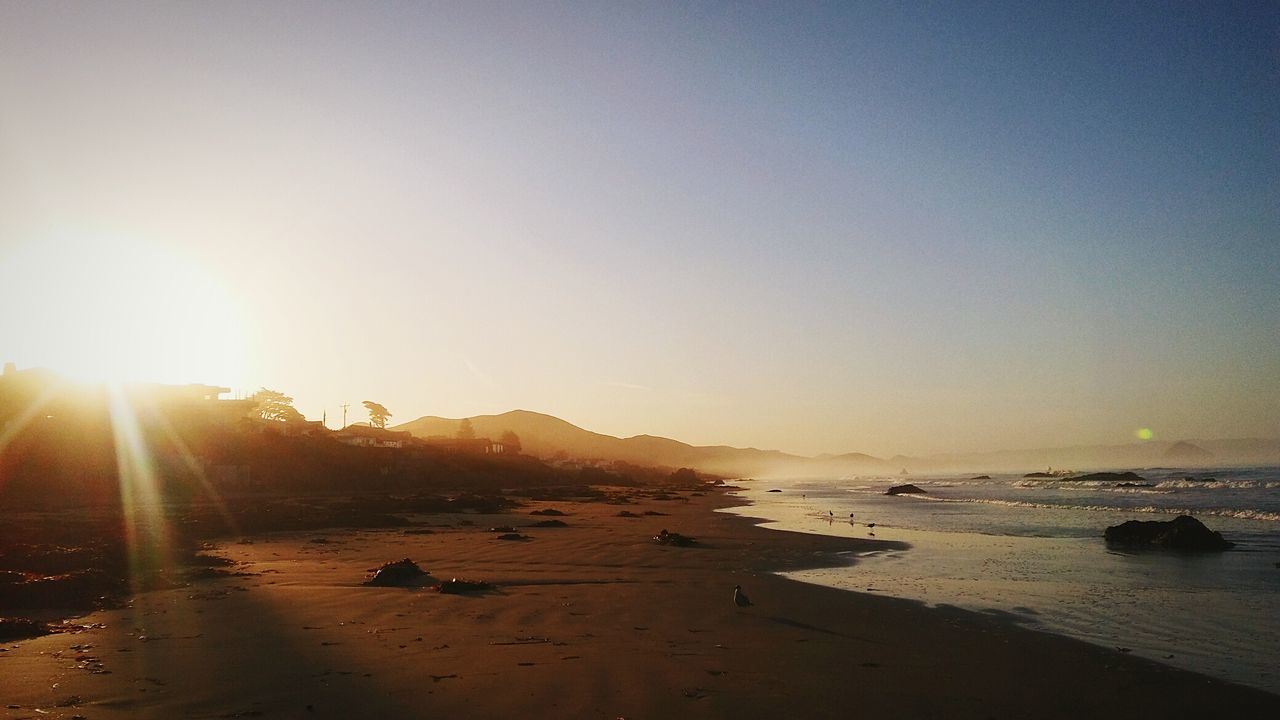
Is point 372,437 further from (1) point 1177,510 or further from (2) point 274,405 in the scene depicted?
(1) point 1177,510

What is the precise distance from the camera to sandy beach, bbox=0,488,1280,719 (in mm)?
6141

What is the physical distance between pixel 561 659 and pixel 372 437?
99.1 metres

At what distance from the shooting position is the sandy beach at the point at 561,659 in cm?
614

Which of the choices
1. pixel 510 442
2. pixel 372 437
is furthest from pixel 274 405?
pixel 510 442

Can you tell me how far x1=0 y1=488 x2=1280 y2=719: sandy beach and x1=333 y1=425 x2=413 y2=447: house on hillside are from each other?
3052 inches

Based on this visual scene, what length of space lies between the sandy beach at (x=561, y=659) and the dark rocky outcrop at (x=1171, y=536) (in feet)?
42.2

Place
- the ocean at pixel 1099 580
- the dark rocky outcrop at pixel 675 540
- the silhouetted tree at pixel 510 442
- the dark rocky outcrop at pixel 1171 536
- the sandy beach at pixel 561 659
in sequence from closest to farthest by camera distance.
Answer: the sandy beach at pixel 561 659 < the ocean at pixel 1099 580 < the dark rocky outcrop at pixel 1171 536 < the dark rocky outcrop at pixel 675 540 < the silhouetted tree at pixel 510 442

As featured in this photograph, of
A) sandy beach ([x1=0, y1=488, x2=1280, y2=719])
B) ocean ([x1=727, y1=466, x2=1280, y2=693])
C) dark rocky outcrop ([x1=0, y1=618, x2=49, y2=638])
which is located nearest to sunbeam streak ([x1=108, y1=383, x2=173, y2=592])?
sandy beach ([x1=0, y1=488, x2=1280, y2=719])

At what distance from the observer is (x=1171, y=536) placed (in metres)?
19.5

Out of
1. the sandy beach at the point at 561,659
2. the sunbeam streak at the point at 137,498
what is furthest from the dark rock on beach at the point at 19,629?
the sunbeam streak at the point at 137,498

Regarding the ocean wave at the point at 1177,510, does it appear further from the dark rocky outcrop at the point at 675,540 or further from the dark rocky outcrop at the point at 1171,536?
the dark rocky outcrop at the point at 675,540

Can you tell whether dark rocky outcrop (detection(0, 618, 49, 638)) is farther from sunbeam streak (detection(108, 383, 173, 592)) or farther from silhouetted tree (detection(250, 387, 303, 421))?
silhouetted tree (detection(250, 387, 303, 421))

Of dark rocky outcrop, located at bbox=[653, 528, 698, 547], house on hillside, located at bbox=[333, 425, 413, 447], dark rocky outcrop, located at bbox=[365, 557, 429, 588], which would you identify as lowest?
dark rocky outcrop, located at bbox=[653, 528, 698, 547]

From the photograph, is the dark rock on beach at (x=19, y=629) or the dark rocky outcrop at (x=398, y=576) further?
the dark rocky outcrop at (x=398, y=576)
